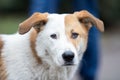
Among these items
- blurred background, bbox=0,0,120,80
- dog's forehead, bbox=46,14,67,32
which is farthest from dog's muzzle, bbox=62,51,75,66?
blurred background, bbox=0,0,120,80

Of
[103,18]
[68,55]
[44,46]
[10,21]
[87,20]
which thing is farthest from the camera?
[10,21]

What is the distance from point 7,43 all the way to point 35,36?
0.33 m

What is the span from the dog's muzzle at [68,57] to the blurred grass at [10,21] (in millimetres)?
8328

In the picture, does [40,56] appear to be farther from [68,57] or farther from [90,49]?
[90,49]

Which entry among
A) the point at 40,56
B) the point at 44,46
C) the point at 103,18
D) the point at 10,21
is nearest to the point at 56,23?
the point at 44,46

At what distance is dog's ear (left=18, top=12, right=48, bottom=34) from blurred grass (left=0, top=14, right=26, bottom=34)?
805 centimetres

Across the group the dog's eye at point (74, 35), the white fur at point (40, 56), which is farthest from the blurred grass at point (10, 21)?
the dog's eye at point (74, 35)

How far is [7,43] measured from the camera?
669cm

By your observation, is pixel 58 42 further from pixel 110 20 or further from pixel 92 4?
pixel 110 20

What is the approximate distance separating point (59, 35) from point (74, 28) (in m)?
0.20

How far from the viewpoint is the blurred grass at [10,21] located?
15.1 m

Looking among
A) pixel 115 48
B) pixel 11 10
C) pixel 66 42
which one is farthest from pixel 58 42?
pixel 11 10

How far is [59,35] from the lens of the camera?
637 cm

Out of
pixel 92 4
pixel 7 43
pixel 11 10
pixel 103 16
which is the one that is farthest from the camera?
pixel 11 10
